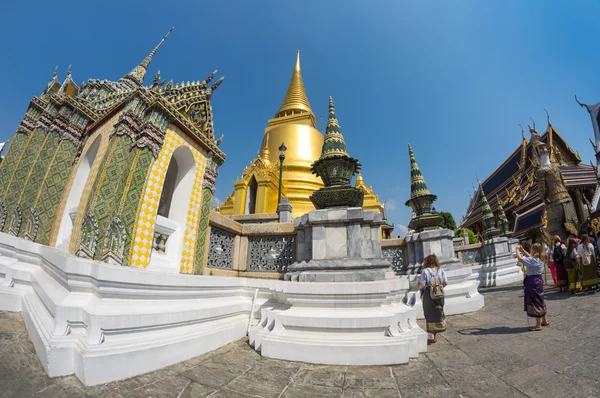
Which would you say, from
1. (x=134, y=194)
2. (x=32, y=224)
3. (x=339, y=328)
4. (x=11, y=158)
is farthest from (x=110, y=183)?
(x=11, y=158)

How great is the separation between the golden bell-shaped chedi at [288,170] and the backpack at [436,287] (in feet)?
30.7

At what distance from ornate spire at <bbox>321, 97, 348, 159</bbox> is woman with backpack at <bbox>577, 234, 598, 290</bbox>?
6.79 m

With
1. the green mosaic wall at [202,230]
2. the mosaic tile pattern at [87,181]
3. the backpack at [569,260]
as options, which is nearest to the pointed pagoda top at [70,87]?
the mosaic tile pattern at [87,181]

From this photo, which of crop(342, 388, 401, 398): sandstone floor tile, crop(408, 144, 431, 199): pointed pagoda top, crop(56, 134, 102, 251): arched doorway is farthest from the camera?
crop(408, 144, 431, 199): pointed pagoda top

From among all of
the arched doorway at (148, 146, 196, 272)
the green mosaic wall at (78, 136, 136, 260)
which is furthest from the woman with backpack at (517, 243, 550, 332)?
the green mosaic wall at (78, 136, 136, 260)

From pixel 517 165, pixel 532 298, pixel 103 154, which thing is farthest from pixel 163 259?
pixel 517 165

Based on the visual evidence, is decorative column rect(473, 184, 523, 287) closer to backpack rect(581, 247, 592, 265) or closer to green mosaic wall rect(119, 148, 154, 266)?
backpack rect(581, 247, 592, 265)

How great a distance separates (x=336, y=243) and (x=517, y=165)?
39660 millimetres

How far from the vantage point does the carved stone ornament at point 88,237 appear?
4.32 meters

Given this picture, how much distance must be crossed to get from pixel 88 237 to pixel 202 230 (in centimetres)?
179

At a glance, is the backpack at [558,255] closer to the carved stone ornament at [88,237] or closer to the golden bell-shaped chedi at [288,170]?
the golden bell-shaped chedi at [288,170]

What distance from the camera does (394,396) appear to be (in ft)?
7.06

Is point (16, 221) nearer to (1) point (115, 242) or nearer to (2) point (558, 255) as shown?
(1) point (115, 242)

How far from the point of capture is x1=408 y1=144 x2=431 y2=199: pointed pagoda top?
28.8ft
